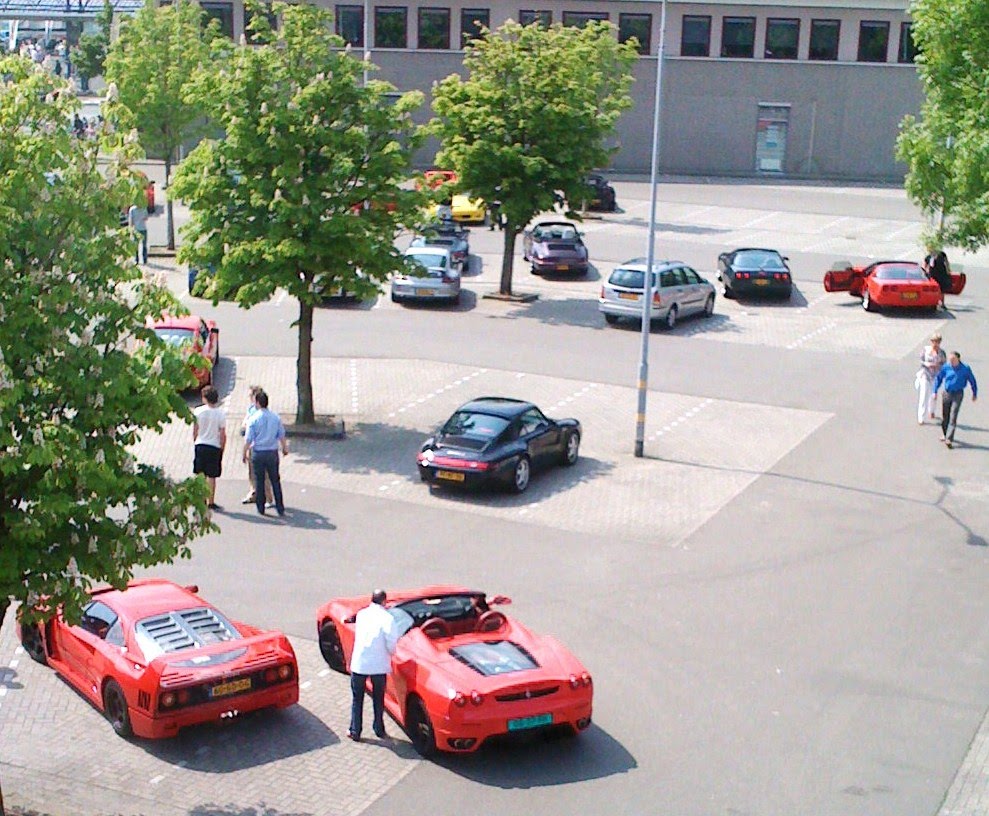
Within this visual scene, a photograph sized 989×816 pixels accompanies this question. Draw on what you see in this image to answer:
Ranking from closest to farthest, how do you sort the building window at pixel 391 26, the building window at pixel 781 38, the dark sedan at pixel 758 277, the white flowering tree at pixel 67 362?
the white flowering tree at pixel 67 362
the dark sedan at pixel 758 277
the building window at pixel 391 26
the building window at pixel 781 38

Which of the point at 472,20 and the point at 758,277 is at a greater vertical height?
the point at 472,20

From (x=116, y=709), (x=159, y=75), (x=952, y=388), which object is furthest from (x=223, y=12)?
(x=116, y=709)

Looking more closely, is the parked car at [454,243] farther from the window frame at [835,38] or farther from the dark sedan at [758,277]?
the window frame at [835,38]

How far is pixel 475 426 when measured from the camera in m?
21.7

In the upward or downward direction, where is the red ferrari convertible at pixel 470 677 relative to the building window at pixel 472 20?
downward

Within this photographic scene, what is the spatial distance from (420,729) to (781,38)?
55286 mm

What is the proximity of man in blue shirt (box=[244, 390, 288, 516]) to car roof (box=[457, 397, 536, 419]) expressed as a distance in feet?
10.5

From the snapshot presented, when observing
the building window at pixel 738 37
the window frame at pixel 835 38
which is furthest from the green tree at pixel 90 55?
the window frame at pixel 835 38

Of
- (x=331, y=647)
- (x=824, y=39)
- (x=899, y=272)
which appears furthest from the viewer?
(x=824, y=39)

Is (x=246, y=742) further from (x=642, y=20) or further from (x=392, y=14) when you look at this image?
(x=642, y=20)

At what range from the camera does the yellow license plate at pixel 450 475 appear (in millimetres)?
20797

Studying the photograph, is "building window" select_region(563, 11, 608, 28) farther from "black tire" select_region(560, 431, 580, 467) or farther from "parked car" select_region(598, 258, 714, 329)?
"black tire" select_region(560, 431, 580, 467)

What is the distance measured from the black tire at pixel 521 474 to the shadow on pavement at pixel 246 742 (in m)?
8.01

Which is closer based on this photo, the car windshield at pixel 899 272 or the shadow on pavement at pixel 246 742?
the shadow on pavement at pixel 246 742
